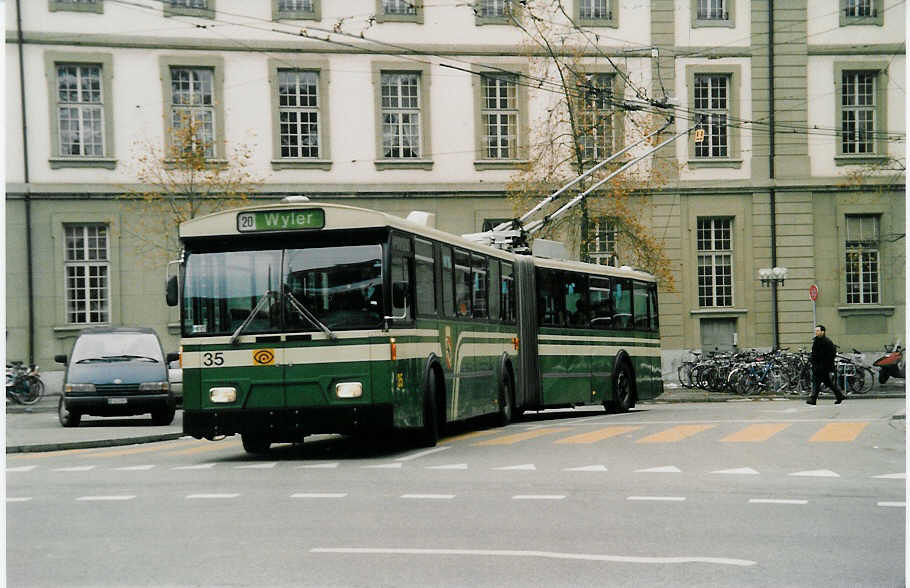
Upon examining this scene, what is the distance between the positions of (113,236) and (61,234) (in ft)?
4.16

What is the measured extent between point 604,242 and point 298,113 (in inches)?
344

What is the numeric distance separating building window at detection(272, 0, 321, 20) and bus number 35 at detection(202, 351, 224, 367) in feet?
64.3

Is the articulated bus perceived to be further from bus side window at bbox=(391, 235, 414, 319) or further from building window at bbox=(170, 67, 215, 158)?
building window at bbox=(170, 67, 215, 158)

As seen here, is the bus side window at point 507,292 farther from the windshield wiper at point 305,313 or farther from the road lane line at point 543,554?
the road lane line at point 543,554

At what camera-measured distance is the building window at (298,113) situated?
3662 centimetres

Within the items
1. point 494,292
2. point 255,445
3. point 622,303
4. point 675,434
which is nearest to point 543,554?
point 255,445

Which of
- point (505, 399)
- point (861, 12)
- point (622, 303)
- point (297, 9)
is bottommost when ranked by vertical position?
point (505, 399)

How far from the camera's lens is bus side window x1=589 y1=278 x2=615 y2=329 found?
24.8 metres

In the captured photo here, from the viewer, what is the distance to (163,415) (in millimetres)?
24984

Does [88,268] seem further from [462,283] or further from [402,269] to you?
[402,269]

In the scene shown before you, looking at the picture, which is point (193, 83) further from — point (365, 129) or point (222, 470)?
point (222, 470)

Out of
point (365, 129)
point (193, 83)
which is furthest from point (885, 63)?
point (193, 83)

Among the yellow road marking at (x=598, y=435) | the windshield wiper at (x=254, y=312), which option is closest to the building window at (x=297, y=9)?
the yellow road marking at (x=598, y=435)

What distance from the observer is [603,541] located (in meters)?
8.98
